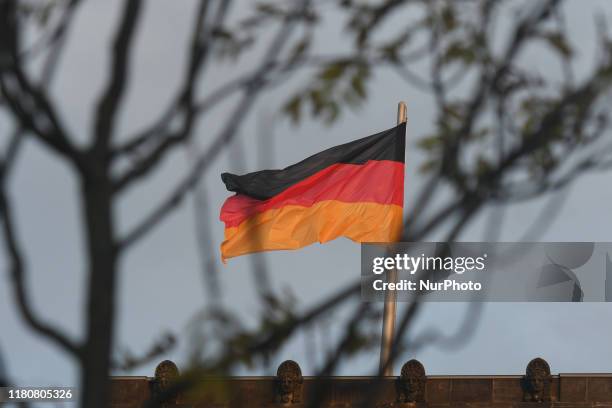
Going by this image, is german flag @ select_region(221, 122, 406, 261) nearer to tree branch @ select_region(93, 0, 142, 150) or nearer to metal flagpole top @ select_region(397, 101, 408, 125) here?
metal flagpole top @ select_region(397, 101, 408, 125)

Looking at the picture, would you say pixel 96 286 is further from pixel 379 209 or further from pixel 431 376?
pixel 431 376

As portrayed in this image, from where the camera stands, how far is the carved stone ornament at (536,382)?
71.3 ft

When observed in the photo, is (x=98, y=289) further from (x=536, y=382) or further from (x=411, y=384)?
(x=536, y=382)

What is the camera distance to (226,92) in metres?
5.04

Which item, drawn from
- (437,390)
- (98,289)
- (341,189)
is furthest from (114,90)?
(437,390)

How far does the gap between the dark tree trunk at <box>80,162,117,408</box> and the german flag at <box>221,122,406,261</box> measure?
1328 cm

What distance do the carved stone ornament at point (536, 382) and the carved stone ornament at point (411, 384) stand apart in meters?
1.87

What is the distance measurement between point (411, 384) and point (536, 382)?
2254mm

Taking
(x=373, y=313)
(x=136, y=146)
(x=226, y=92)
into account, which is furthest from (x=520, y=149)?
(x=136, y=146)

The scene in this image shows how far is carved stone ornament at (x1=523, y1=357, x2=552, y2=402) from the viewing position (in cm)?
2172

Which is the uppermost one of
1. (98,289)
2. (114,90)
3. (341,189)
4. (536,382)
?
(341,189)

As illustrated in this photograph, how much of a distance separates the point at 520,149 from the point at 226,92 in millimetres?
1206

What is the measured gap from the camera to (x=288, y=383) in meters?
21.3

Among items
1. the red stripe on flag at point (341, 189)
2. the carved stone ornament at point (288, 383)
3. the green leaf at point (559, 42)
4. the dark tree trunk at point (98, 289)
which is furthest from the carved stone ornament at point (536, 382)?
the dark tree trunk at point (98, 289)
